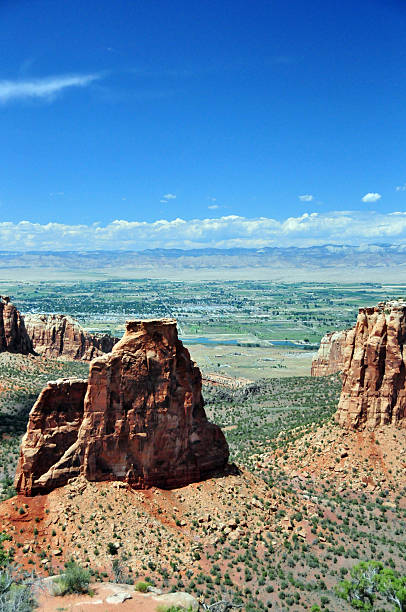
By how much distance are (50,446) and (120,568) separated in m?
7.95

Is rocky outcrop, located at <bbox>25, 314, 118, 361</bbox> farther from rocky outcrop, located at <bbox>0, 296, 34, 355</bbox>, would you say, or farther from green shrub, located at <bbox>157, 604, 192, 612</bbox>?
green shrub, located at <bbox>157, 604, 192, 612</bbox>

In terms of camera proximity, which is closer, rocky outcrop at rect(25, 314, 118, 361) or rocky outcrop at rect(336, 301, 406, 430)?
rocky outcrop at rect(336, 301, 406, 430)

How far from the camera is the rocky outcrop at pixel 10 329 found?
269 ft

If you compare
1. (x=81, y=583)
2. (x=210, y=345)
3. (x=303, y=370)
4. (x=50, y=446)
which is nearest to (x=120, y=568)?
(x=81, y=583)

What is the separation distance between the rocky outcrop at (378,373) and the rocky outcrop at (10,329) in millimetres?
53173

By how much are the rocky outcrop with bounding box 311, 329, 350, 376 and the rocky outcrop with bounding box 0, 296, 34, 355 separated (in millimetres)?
46631

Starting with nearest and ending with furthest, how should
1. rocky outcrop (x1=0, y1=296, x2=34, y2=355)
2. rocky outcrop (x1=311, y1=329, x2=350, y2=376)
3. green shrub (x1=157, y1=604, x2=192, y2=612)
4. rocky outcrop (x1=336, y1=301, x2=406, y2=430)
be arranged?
green shrub (x1=157, y1=604, x2=192, y2=612) < rocky outcrop (x1=336, y1=301, x2=406, y2=430) < rocky outcrop (x1=0, y1=296, x2=34, y2=355) < rocky outcrop (x1=311, y1=329, x2=350, y2=376)

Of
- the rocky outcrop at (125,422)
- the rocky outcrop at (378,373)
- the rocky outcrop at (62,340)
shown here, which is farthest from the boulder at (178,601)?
the rocky outcrop at (62,340)

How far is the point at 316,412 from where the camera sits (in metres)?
60.2

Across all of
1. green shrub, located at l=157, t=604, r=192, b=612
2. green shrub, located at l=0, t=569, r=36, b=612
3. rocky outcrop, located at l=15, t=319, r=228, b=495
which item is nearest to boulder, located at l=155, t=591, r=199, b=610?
green shrub, located at l=157, t=604, r=192, b=612

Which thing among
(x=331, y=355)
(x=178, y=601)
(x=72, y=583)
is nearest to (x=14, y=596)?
(x=72, y=583)

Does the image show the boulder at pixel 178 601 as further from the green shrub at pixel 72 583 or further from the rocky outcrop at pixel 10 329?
the rocky outcrop at pixel 10 329

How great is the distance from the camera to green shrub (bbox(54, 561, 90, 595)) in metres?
23.8

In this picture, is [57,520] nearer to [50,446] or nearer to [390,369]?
[50,446]
